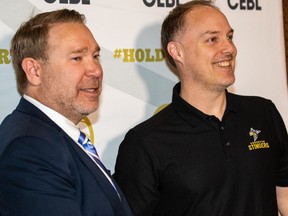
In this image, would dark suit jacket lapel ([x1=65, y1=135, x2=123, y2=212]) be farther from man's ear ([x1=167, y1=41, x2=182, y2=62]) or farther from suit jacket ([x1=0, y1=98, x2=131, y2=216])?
man's ear ([x1=167, y1=41, x2=182, y2=62])

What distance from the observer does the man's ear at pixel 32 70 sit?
1.45 meters

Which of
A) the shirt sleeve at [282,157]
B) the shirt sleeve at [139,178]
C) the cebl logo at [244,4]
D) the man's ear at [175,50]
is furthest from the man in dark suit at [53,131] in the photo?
the cebl logo at [244,4]

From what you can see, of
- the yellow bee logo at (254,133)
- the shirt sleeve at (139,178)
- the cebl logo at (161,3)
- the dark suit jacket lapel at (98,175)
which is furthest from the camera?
the cebl logo at (161,3)

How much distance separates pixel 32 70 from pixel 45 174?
14.0 inches

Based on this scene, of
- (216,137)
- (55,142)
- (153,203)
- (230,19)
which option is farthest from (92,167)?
(230,19)

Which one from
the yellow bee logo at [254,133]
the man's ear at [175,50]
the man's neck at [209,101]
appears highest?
the man's ear at [175,50]

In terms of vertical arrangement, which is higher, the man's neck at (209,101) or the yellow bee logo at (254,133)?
the man's neck at (209,101)

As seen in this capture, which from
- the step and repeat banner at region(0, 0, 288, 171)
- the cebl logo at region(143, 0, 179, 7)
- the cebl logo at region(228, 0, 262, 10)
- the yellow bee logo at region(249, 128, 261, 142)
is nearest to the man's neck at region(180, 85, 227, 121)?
the yellow bee logo at region(249, 128, 261, 142)

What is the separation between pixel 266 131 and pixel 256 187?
0.22 meters

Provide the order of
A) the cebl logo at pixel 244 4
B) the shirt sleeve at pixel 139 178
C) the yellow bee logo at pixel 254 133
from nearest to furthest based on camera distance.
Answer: the shirt sleeve at pixel 139 178
the yellow bee logo at pixel 254 133
the cebl logo at pixel 244 4

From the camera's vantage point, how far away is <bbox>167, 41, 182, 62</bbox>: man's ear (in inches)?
76.0

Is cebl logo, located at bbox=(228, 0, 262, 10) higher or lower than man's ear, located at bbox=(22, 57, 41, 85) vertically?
higher

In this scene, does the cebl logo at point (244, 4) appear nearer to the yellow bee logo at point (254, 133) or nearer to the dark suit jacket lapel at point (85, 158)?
the yellow bee logo at point (254, 133)

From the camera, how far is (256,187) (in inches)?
70.0
